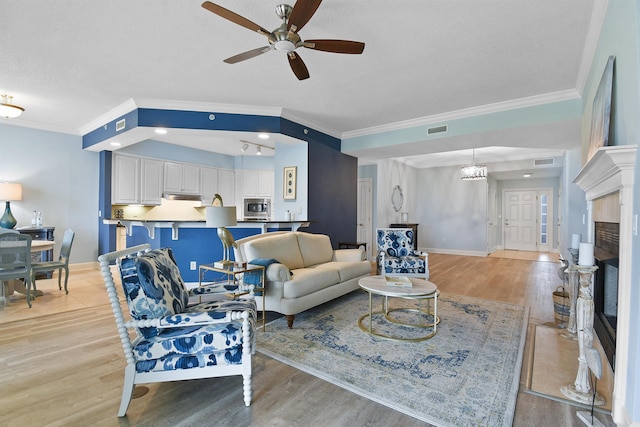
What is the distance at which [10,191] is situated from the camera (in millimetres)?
4746

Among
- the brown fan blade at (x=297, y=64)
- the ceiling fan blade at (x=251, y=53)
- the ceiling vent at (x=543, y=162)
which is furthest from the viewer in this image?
the ceiling vent at (x=543, y=162)

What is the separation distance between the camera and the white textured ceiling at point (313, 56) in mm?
2307

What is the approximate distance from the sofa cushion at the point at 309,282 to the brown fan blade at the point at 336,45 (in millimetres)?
2108

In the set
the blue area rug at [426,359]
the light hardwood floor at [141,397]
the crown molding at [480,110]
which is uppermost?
the crown molding at [480,110]

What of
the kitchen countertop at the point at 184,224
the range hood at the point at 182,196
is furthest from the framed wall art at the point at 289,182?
the range hood at the point at 182,196

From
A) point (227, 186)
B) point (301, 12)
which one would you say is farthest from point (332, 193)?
point (301, 12)

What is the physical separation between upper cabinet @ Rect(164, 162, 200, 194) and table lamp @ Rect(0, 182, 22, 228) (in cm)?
224

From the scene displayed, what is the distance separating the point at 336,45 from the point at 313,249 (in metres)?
2.67

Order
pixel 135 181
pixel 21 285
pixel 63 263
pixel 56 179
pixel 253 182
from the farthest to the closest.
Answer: pixel 253 182, pixel 135 181, pixel 56 179, pixel 63 263, pixel 21 285

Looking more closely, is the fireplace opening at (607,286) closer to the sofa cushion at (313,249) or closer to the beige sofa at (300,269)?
the beige sofa at (300,269)

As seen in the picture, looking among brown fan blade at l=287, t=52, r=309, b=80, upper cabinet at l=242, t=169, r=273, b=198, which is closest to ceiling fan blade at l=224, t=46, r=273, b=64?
brown fan blade at l=287, t=52, r=309, b=80

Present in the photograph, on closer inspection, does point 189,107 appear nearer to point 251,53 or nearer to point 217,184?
point 251,53

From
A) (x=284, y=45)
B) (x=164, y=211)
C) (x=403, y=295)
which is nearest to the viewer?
(x=284, y=45)

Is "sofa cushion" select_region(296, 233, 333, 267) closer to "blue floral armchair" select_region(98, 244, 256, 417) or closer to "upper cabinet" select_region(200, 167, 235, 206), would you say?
"blue floral armchair" select_region(98, 244, 256, 417)
